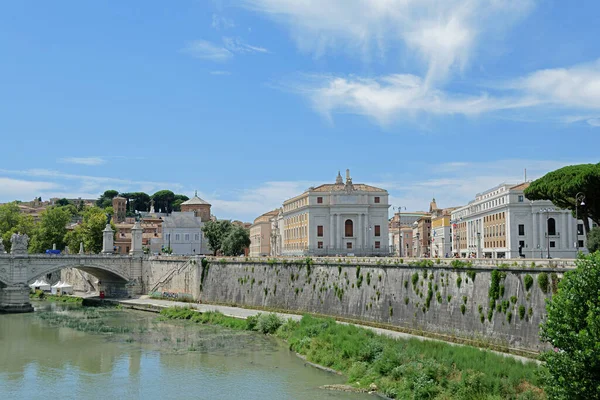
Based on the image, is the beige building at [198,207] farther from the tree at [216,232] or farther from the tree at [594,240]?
the tree at [594,240]

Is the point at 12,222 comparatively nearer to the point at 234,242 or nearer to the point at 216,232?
the point at 216,232

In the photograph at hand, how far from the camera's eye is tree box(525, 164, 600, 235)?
32344 mm

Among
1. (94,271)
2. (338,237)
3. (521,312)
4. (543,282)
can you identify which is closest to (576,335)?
(543,282)

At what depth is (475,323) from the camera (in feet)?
85.6

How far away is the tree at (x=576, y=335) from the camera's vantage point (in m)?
14.8

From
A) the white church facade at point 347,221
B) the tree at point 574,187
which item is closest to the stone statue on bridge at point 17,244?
the white church facade at point 347,221

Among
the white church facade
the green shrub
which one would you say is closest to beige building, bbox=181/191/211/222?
the white church facade

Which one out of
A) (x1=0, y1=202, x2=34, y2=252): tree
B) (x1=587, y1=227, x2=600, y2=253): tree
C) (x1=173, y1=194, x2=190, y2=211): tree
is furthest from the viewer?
(x1=173, y1=194, x2=190, y2=211): tree

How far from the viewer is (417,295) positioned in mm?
30047

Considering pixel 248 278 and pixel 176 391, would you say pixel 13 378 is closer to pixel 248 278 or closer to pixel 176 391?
pixel 176 391

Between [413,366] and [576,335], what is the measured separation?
691cm

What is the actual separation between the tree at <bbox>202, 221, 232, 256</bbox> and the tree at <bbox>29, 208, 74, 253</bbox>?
56.9 feet

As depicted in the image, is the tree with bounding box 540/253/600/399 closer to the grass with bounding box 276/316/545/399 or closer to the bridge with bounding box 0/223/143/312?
the grass with bounding box 276/316/545/399

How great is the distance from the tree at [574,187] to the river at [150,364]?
57.2 feet
